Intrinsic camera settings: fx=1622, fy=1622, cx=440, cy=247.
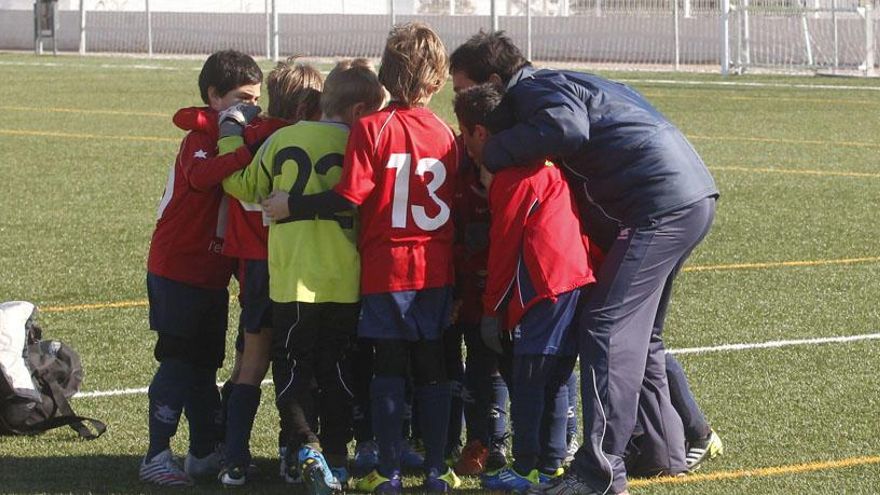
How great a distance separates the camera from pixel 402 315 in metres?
5.25

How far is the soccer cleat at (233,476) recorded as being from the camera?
5.50m

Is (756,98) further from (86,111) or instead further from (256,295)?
(256,295)

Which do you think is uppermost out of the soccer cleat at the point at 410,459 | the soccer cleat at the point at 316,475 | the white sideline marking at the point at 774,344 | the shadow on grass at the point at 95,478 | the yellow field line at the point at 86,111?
the yellow field line at the point at 86,111

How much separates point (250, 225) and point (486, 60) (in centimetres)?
98

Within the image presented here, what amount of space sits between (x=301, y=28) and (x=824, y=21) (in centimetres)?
1809

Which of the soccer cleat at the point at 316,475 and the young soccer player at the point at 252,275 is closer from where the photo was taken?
the soccer cleat at the point at 316,475

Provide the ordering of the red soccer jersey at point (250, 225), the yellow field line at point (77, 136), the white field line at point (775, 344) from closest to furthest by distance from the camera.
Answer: the red soccer jersey at point (250, 225) → the white field line at point (775, 344) → the yellow field line at point (77, 136)

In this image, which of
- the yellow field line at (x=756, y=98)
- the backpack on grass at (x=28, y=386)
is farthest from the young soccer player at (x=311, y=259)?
the yellow field line at (x=756, y=98)

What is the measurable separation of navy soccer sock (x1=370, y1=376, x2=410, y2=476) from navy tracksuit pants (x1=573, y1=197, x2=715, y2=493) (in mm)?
597

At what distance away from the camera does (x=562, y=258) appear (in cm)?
517

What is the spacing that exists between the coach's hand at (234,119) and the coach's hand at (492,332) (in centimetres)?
104

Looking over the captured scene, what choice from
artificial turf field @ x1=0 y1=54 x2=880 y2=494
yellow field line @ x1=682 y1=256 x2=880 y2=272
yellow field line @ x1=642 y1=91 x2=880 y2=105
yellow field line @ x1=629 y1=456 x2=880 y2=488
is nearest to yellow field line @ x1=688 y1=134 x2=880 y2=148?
artificial turf field @ x1=0 y1=54 x2=880 y2=494

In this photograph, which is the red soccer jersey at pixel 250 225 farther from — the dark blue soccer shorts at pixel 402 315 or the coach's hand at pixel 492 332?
the coach's hand at pixel 492 332

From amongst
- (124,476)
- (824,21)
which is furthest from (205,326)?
(824,21)
